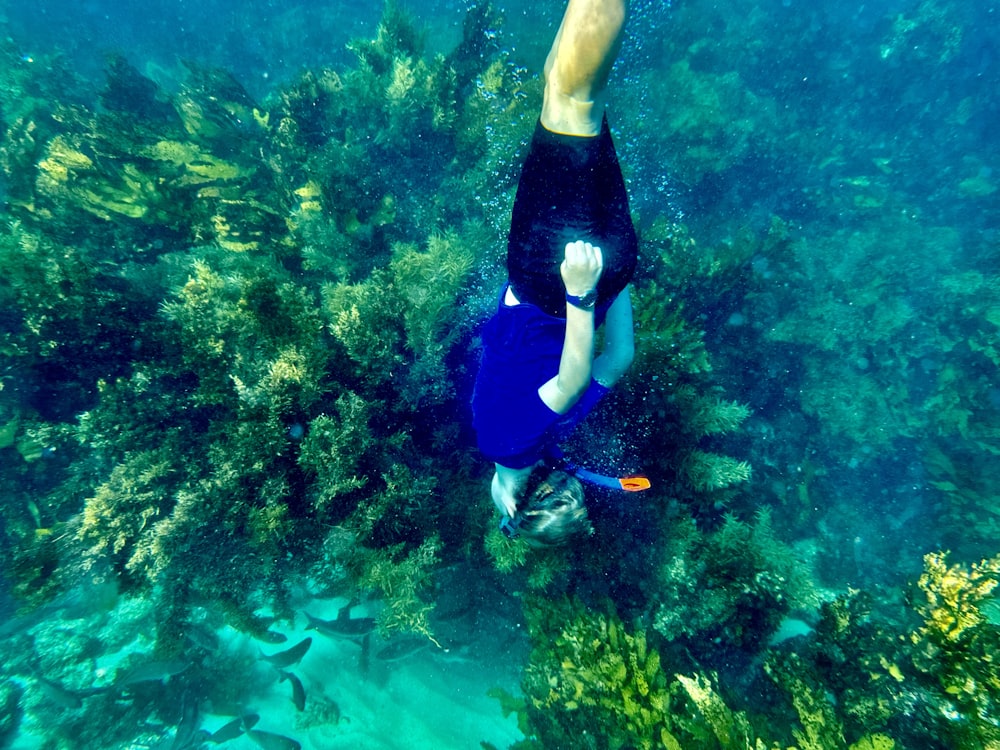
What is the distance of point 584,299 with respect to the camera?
6.91 ft

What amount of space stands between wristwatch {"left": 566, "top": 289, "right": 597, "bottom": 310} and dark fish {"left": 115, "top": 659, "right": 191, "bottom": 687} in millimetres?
5322

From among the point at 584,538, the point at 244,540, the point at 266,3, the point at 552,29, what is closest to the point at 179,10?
the point at 266,3

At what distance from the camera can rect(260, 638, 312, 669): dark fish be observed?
15.2 ft

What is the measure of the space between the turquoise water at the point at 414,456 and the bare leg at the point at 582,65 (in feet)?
7.02

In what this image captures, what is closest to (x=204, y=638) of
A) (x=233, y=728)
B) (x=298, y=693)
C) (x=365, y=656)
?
(x=233, y=728)

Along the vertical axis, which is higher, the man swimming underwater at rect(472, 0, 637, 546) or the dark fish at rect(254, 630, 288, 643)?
the man swimming underwater at rect(472, 0, 637, 546)

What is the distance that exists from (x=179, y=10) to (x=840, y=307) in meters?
26.4

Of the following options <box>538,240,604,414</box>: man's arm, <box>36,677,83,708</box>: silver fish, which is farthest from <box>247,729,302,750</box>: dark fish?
<box>538,240,604,414</box>: man's arm

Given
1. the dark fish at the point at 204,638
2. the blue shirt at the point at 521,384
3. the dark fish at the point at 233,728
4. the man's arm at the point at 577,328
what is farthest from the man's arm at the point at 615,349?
the dark fish at the point at 233,728

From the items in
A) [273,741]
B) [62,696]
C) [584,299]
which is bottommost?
[273,741]

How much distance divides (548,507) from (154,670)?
15.7 ft

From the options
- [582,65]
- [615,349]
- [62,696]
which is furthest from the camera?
[62,696]

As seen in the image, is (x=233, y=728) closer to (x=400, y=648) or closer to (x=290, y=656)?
(x=290, y=656)

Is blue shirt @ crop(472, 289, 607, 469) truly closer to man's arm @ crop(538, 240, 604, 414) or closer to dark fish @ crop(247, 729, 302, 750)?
man's arm @ crop(538, 240, 604, 414)
